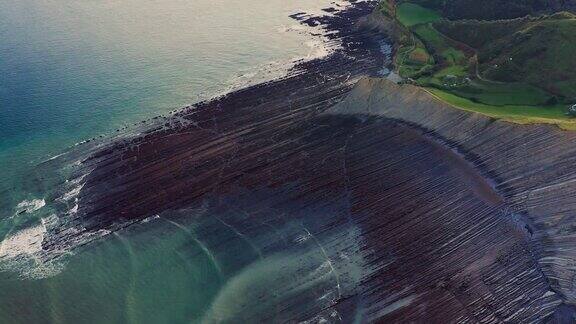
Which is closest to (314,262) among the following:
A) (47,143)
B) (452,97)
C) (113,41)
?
(452,97)

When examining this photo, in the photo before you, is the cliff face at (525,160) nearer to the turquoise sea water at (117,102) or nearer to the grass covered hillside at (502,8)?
the turquoise sea water at (117,102)

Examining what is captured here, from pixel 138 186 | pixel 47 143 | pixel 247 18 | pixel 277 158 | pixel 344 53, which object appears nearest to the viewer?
pixel 138 186

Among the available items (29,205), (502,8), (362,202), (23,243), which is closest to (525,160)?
(362,202)

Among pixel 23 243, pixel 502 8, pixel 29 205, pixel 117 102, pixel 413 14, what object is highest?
pixel 413 14

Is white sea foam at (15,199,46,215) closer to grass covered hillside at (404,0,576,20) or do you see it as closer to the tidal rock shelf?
the tidal rock shelf

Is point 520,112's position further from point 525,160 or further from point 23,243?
point 23,243

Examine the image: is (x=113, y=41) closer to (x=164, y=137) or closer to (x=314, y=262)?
(x=164, y=137)
